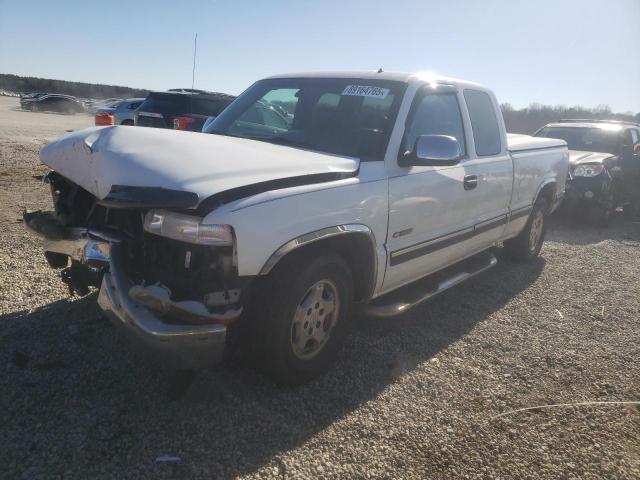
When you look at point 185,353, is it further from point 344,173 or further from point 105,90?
point 105,90

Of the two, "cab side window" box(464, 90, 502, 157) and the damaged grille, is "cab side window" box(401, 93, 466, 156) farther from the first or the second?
the damaged grille

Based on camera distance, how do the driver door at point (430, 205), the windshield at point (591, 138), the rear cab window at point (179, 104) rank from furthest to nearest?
the rear cab window at point (179, 104), the windshield at point (591, 138), the driver door at point (430, 205)

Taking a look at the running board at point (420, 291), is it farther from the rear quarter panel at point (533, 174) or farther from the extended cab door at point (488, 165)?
the rear quarter panel at point (533, 174)

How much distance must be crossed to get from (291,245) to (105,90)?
6326cm

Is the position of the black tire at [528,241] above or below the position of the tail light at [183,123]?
below

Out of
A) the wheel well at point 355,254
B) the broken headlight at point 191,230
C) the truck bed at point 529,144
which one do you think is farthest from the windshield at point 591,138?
the broken headlight at point 191,230

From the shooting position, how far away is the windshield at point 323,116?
348cm

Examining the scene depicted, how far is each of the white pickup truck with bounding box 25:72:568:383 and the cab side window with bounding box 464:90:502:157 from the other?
0.10 ft

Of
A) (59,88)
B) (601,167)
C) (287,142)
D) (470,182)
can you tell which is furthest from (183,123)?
(59,88)

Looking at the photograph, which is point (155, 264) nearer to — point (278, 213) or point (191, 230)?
point (191, 230)

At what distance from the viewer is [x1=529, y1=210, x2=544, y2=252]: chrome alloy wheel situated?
6.05 meters

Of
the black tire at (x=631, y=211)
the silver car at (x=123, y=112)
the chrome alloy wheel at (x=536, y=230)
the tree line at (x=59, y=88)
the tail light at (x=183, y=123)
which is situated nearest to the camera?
the chrome alloy wheel at (x=536, y=230)

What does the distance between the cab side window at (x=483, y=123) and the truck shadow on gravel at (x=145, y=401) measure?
1.81 m

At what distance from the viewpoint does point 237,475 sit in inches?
92.1
